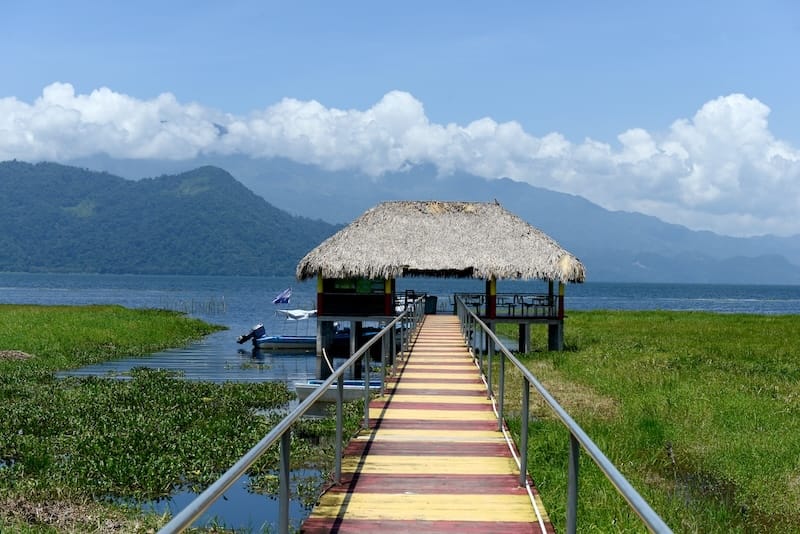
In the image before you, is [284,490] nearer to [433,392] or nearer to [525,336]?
[433,392]

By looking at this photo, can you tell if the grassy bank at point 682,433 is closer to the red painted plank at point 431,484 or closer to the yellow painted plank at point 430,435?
the yellow painted plank at point 430,435

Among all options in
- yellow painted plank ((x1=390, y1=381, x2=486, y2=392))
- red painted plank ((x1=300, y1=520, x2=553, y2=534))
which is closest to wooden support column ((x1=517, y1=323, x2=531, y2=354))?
yellow painted plank ((x1=390, y1=381, x2=486, y2=392))

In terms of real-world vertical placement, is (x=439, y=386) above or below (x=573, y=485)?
below

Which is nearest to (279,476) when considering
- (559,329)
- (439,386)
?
(439,386)

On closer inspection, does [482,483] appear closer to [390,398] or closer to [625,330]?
[390,398]

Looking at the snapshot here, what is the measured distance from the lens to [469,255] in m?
27.3

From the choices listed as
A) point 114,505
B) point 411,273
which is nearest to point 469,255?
point 411,273

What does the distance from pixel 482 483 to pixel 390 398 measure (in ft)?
14.6

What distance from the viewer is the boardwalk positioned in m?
6.18

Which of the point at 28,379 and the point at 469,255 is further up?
the point at 469,255

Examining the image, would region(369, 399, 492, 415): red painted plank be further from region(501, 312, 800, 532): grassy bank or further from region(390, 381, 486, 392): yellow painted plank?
region(390, 381, 486, 392): yellow painted plank

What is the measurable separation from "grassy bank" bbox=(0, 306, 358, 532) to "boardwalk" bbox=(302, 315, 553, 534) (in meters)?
2.57

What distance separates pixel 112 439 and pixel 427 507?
27.3 ft

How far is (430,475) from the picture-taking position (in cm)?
756
